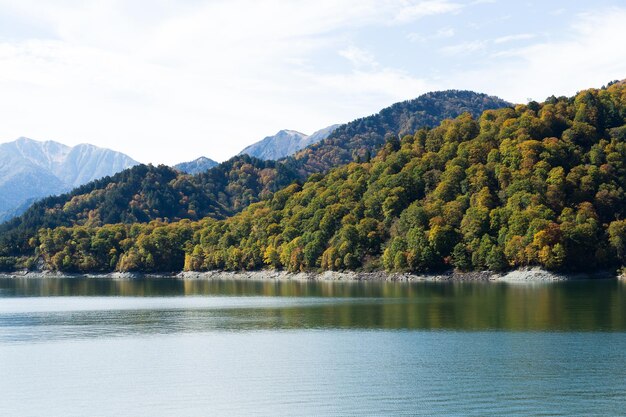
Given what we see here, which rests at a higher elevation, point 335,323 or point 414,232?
point 414,232

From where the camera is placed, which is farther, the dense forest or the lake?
the dense forest

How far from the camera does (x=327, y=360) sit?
5272 cm

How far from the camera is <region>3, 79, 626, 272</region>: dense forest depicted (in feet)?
464

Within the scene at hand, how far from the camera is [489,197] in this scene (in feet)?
527

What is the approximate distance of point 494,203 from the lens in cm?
16200

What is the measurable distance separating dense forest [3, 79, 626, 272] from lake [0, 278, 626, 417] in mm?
47911

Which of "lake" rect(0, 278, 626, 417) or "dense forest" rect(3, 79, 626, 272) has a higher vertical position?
"dense forest" rect(3, 79, 626, 272)

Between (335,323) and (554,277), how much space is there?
7321 centimetres

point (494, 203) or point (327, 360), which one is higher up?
point (494, 203)

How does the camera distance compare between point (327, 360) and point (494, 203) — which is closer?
point (327, 360)

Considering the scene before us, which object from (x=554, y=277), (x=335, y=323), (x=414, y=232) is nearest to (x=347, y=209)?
(x=414, y=232)

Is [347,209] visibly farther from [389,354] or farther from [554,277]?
[389,354]

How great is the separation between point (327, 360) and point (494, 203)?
11608 cm

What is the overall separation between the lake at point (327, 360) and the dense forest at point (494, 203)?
4791cm
